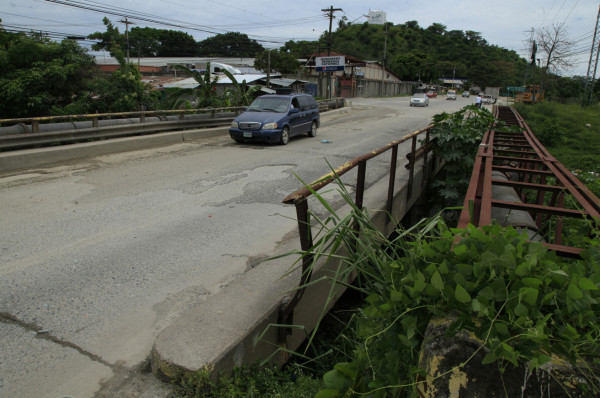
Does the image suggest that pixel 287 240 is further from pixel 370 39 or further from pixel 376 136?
pixel 370 39

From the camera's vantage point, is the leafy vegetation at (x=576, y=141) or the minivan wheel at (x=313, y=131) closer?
the leafy vegetation at (x=576, y=141)

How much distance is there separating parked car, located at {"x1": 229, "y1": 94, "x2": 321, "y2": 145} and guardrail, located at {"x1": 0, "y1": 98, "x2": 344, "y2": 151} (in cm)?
228

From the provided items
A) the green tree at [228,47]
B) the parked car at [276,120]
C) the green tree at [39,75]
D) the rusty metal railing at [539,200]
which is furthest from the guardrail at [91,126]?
the green tree at [228,47]

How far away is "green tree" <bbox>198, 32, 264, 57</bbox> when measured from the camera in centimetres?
8912

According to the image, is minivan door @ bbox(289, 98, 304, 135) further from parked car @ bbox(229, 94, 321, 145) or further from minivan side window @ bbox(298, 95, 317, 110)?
minivan side window @ bbox(298, 95, 317, 110)

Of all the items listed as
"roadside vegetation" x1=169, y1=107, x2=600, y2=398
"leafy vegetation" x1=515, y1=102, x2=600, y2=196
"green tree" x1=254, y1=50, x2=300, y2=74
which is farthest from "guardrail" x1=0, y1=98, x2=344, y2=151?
"green tree" x1=254, y1=50, x2=300, y2=74

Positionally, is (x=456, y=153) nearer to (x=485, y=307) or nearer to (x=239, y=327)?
(x=239, y=327)

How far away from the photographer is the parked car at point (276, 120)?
13.0m

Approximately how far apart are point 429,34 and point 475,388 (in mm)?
154050

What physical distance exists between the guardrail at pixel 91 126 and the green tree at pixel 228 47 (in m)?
77.4

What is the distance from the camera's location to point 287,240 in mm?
5289

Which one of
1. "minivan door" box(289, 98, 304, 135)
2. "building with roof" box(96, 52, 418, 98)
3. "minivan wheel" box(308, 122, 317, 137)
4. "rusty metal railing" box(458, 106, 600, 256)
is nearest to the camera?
"rusty metal railing" box(458, 106, 600, 256)

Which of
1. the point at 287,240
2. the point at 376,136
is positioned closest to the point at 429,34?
the point at 376,136

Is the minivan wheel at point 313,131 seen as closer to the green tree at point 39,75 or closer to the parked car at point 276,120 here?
the parked car at point 276,120
